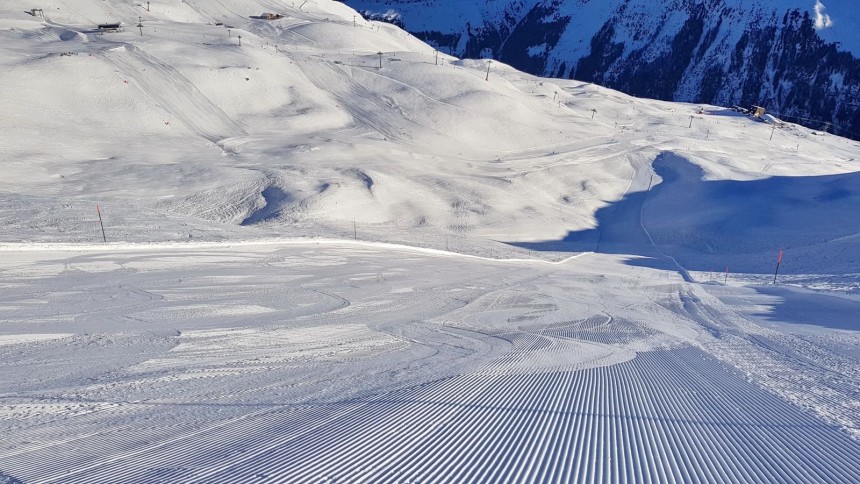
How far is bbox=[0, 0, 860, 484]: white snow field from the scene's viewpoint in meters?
6.50

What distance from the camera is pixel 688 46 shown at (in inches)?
5217

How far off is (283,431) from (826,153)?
76.4 meters

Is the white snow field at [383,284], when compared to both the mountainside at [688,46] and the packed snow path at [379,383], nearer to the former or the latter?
the packed snow path at [379,383]

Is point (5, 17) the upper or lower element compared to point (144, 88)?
upper

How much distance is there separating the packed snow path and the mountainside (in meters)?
112

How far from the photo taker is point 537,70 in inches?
5743

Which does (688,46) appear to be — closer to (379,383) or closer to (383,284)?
(383,284)

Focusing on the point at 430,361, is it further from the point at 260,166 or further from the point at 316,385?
the point at 260,166

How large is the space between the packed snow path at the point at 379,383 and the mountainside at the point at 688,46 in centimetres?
11194

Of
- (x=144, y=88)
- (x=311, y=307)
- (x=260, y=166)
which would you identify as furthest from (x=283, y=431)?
(x=144, y=88)

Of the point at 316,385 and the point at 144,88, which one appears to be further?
the point at 144,88

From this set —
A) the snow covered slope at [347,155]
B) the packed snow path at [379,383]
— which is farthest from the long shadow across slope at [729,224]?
the packed snow path at [379,383]

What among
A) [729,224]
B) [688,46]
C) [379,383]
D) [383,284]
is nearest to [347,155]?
[729,224]

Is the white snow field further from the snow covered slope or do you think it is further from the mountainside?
the mountainside
